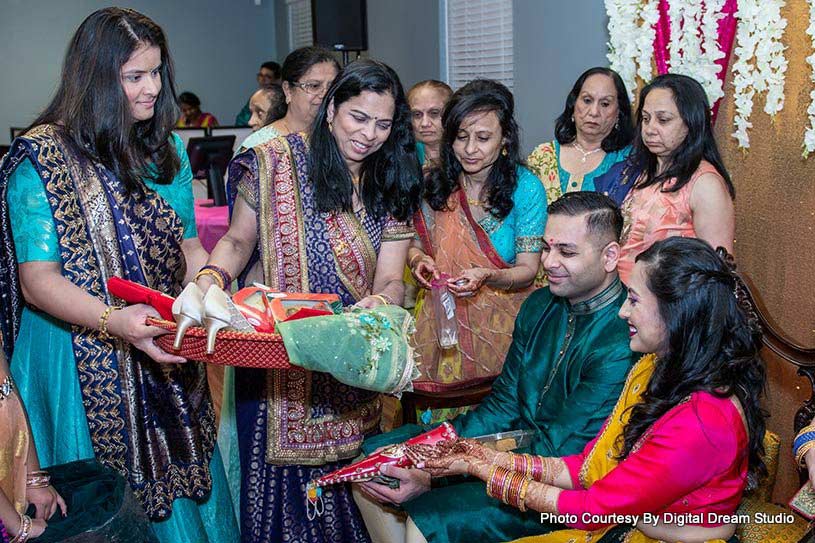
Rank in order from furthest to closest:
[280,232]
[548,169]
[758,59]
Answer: [548,169] → [758,59] → [280,232]

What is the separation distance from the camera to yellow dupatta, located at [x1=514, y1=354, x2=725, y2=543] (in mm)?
2094

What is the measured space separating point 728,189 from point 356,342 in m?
1.61

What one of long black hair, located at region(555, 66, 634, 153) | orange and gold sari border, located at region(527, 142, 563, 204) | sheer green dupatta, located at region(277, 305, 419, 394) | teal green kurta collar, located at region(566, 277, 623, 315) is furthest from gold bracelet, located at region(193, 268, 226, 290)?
long black hair, located at region(555, 66, 634, 153)

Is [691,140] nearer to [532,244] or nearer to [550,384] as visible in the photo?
[532,244]

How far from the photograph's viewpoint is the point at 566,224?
241cm

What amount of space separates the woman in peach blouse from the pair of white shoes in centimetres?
165

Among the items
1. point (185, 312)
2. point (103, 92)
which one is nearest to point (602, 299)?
point (185, 312)

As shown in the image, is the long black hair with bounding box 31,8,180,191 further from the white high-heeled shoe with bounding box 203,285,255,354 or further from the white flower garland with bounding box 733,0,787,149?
the white flower garland with bounding box 733,0,787,149

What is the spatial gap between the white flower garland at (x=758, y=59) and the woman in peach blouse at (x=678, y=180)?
0.39 meters

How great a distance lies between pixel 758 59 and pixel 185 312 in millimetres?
2465

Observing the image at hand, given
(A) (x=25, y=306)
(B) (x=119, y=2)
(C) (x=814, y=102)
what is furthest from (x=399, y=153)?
(B) (x=119, y=2)

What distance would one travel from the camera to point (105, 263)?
2262 mm

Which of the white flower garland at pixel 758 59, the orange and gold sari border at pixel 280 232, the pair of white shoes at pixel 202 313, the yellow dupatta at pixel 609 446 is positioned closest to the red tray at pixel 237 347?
the pair of white shoes at pixel 202 313

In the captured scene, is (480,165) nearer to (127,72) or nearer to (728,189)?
(728,189)
